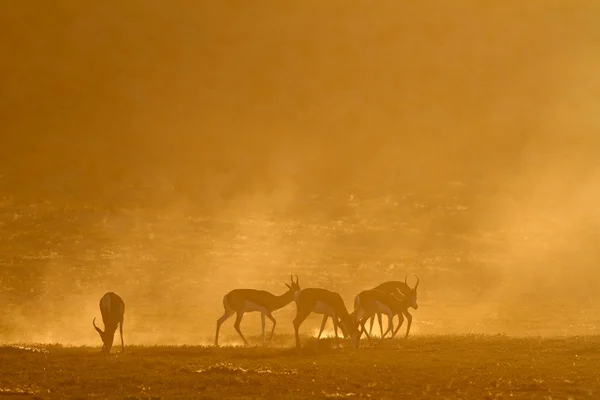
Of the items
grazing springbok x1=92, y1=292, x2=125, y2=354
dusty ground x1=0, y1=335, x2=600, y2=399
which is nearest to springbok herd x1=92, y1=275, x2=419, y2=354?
grazing springbok x1=92, y1=292, x2=125, y2=354

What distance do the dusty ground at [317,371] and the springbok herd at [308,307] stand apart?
1.77ft

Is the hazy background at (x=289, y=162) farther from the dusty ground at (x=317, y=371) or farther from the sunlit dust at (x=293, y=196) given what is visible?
the dusty ground at (x=317, y=371)

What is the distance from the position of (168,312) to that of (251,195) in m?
30.9

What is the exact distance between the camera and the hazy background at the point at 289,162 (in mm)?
45250

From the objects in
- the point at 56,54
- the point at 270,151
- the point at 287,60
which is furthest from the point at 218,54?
the point at 270,151

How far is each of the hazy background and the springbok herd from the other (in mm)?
2956

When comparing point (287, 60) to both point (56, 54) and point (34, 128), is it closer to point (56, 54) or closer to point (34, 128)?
point (56, 54)

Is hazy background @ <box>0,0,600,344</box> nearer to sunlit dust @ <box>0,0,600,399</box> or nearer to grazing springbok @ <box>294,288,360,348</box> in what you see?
sunlit dust @ <box>0,0,600,399</box>

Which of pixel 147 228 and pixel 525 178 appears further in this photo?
pixel 525 178

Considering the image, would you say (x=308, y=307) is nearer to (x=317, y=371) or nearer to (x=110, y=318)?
(x=110, y=318)

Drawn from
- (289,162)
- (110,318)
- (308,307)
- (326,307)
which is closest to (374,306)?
(326,307)

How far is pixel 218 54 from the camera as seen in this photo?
121500 millimetres

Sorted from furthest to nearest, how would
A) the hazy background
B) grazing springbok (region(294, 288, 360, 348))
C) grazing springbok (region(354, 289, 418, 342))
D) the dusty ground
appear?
1. the hazy background
2. grazing springbok (region(354, 289, 418, 342))
3. grazing springbok (region(294, 288, 360, 348))
4. the dusty ground

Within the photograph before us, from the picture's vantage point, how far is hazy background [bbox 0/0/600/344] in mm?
45250
